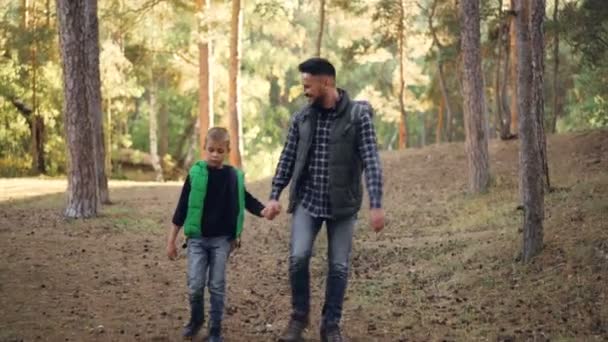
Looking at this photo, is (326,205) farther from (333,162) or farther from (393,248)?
(393,248)

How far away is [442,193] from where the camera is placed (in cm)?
2028

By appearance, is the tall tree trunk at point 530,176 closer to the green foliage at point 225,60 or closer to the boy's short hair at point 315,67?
the boy's short hair at point 315,67

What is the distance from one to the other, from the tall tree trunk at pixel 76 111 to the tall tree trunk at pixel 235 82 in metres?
13.9

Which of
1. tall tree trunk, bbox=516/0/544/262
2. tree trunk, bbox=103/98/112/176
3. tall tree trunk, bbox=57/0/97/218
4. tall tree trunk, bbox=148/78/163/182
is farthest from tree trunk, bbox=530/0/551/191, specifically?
tall tree trunk, bbox=148/78/163/182

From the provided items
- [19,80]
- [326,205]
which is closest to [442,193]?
[326,205]

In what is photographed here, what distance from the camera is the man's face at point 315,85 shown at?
655 centimetres

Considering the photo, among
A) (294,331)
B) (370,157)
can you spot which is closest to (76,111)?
(294,331)

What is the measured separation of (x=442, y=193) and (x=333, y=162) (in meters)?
14.1

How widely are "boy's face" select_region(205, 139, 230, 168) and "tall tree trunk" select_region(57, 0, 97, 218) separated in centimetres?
923

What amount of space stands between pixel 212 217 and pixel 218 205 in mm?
125

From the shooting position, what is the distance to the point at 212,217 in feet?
22.0

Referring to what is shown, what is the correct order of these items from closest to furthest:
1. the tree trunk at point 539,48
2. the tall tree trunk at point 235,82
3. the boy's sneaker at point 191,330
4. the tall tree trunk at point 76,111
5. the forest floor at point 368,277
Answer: the boy's sneaker at point 191,330 → the forest floor at point 368,277 → the tree trunk at point 539,48 → the tall tree trunk at point 76,111 → the tall tree trunk at point 235,82

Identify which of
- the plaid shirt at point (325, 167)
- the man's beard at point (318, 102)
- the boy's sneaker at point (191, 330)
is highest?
the man's beard at point (318, 102)

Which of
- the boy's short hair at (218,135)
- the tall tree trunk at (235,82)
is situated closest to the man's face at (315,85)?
the boy's short hair at (218,135)
